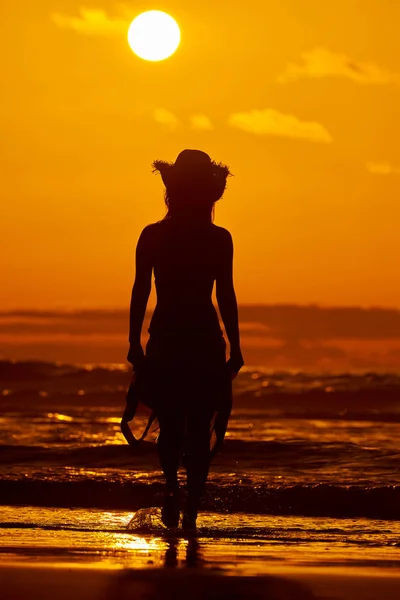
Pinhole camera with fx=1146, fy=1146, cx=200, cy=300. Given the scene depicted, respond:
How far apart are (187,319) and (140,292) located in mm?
327

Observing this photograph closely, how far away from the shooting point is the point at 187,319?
6.81 m

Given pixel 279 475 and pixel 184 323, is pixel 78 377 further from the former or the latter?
pixel 184 323

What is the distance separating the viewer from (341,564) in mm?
5578

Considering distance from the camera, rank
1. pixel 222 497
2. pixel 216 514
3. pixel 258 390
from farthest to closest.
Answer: pixel 258 390 < pixel 222 497 < pixel 216 514

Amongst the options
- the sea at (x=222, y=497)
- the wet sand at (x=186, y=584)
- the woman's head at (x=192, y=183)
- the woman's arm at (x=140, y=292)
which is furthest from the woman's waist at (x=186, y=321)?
the wet sand at (x=186, y=584)

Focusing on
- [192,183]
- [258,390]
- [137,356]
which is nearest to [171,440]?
[137,356]

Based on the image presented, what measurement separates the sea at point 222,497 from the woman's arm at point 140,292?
1.08 metres

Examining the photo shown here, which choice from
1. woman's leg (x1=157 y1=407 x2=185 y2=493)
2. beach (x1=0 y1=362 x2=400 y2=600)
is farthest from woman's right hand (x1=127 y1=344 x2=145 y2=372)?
beach (x1=0 y1=362 x2=400 y2=600)

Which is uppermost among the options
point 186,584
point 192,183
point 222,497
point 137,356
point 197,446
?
point 192,183

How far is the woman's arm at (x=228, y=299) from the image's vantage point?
269 inches

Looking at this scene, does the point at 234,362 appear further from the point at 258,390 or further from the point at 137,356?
the point at 258,390

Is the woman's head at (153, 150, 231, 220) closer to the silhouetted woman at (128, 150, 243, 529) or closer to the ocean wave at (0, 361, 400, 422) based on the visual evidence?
the silhouetted woman at (128, 150, 243, 529)

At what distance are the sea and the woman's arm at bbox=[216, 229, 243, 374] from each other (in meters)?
1.10

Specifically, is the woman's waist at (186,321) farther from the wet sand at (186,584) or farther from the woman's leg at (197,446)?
the wet sand at (186,584)
